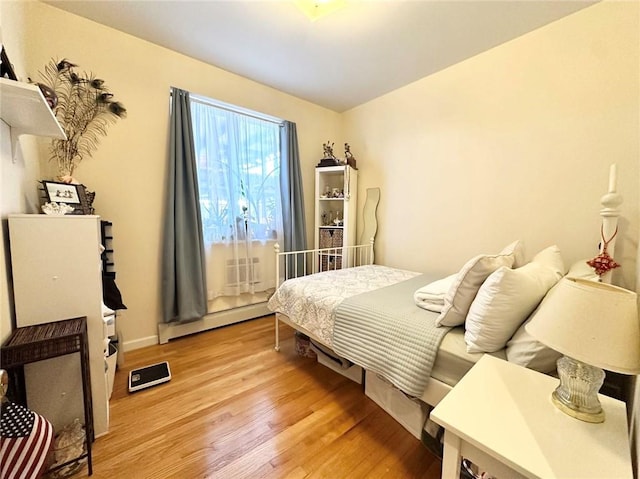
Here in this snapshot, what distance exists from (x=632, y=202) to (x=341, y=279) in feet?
6.73

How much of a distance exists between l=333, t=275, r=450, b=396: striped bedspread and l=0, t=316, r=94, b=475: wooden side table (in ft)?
4.24

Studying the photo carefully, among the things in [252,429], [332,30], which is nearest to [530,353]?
[252,429]

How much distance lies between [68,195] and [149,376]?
1375 mm

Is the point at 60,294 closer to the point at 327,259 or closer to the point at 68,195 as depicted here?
the point at 68,195

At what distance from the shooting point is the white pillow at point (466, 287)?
1.21 m

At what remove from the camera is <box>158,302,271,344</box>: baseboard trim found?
96.0 inches

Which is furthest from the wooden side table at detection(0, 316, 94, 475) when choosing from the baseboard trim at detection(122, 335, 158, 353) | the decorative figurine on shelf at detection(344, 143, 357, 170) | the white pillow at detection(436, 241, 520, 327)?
the decorative figurine on shelf at detection(344, 143, 357, 170)

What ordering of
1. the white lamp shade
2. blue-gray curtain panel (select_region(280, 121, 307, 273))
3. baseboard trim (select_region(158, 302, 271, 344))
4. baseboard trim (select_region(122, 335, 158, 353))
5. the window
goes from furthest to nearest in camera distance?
blue-gray curtain panel (select_region(280, 121, 307, 273)), the window, baseboard trim (select_region(158, 302, 271, 344)), baseboard trim (select_region(122, 335, 158, 353)), the white lamp shade

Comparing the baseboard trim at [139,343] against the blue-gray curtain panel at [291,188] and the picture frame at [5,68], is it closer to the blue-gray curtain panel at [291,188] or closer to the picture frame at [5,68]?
the blue-gray curtain panel at [291,188]

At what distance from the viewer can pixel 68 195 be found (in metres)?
1.58

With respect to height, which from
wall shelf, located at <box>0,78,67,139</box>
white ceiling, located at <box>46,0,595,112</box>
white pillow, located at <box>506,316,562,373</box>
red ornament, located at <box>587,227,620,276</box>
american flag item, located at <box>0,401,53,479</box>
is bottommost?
american flag item, located at <box>0,401,53,479</box>

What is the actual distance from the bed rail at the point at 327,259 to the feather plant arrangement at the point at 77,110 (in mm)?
2037

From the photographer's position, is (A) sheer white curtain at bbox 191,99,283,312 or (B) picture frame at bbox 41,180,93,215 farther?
(A) sheer white curtain at bbox 191,99,283,312

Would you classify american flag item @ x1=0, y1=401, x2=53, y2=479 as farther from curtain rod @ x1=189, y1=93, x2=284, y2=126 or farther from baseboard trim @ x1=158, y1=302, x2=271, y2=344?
curtain rod @ x1=189, y1=93, x2=284, y2=126
